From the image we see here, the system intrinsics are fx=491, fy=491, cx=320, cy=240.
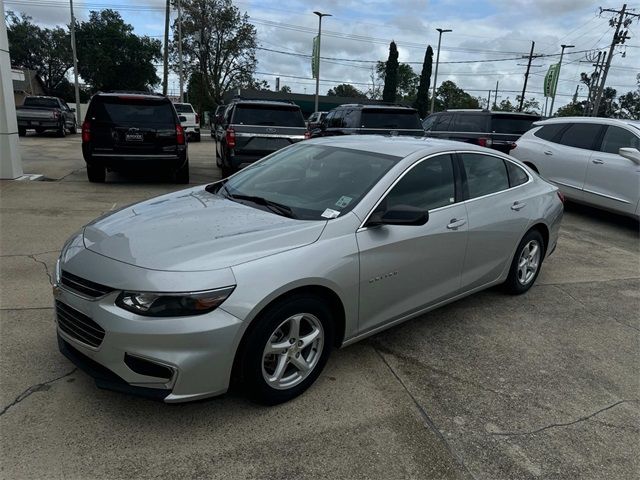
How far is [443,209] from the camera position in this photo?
378 centimetres

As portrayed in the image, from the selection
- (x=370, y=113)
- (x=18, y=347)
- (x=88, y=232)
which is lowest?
(x=18, y=347)

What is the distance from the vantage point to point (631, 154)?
757cm

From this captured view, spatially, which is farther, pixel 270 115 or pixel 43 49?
pixel 43 49

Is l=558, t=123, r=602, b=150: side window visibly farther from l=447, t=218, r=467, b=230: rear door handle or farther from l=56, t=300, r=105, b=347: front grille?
l=56, t=300, r=105, b=347: front grille

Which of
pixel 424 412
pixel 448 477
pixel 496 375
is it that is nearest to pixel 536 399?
pixel 496 375

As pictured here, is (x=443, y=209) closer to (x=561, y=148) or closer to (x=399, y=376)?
(x=399, y=376)

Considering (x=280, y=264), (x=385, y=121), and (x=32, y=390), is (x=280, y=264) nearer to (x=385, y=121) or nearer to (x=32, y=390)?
(x=32, y=390)

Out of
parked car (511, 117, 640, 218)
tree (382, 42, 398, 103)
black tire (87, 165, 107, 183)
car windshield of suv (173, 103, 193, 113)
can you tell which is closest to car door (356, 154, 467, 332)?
parked car (511, 117, 640, 218)

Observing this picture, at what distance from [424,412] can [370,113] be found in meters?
9.06

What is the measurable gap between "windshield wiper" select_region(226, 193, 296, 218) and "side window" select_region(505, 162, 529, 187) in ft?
7.84

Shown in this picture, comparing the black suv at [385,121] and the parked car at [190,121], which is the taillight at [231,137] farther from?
the parked car at [190,121]

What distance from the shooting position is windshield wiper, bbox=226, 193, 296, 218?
10.8ft


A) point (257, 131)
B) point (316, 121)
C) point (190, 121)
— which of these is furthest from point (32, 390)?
point (316, 121)

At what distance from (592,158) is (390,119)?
431 cm
